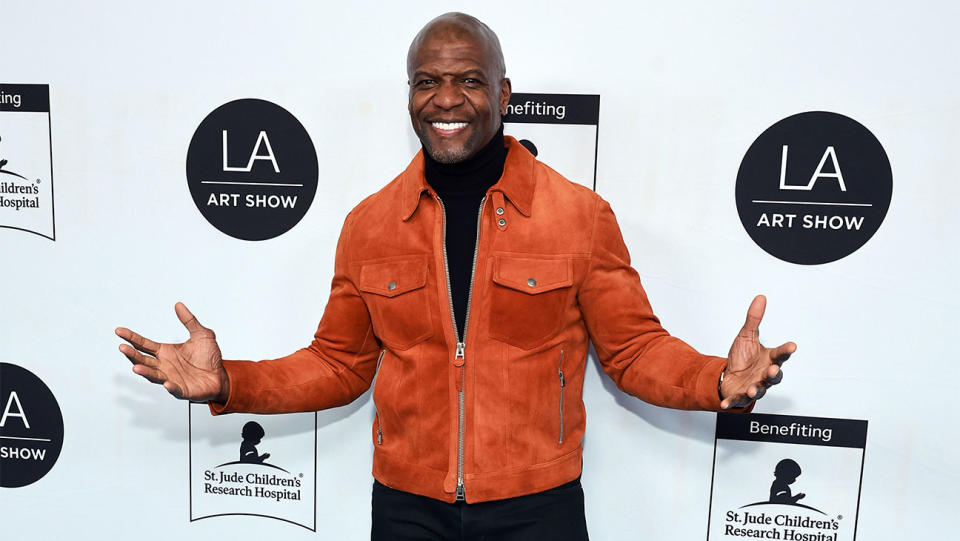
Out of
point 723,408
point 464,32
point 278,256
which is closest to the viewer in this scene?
point 723,408

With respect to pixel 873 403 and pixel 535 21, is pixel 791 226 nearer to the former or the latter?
Answer: pixel 873 403

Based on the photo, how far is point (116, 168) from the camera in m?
1.63

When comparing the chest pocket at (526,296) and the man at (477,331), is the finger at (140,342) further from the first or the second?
the chest pocket at (526,296)

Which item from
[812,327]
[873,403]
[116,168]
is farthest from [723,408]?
[116,168]

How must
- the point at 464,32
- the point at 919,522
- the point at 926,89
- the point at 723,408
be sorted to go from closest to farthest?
the point at 723,408, the point at 464,32, the point at 926,89, the point at 919,522

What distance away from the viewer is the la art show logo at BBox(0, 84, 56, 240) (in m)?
1.65

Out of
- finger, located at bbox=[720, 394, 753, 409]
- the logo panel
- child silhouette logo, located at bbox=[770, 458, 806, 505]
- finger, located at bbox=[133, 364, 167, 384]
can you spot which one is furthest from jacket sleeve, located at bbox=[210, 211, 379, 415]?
child silhouette logo, located at bbox=[770, 458, 806, 505]

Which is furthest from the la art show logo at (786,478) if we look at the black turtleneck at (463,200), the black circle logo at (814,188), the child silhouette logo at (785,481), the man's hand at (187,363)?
the man's hand at (187,363)

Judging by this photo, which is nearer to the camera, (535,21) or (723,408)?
(723,408)

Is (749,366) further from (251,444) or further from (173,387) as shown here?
(251,444)

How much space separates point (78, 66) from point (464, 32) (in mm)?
1050

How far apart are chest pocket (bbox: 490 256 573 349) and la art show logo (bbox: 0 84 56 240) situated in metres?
1.22

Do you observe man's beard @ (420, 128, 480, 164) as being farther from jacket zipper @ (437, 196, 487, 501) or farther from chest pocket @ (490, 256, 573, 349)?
chest pocket @ (490, 256, 573, 349)

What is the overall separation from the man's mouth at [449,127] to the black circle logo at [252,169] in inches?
19.2
